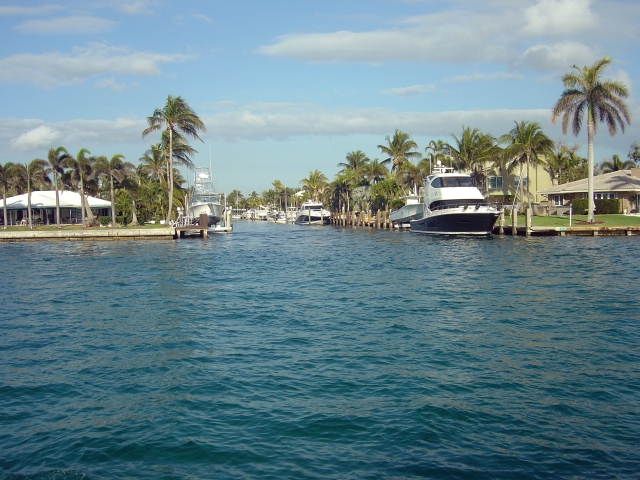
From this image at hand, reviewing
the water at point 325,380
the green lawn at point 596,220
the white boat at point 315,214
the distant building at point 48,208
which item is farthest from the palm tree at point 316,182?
the water at point 325,380

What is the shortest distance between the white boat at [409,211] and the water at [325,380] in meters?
39.8

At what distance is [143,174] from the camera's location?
96.0 metres

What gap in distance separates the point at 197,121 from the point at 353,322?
61.4 metres

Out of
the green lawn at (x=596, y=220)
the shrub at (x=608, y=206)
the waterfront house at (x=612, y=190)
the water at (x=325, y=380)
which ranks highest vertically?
the waterfront house at (x=612, y=190)

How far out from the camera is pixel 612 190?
5834 cm

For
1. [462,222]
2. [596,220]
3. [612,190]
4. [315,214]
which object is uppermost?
[612,190]

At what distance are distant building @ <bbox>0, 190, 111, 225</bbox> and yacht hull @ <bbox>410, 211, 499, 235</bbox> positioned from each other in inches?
1854

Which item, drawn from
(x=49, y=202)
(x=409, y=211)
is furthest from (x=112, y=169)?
(x=409, y=211)

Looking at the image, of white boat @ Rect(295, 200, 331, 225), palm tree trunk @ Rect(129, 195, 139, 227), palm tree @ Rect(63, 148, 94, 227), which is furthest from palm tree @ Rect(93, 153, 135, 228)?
white boat @ Rect(295, 200, 331, 225)

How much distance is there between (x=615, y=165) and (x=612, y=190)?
1218 inches

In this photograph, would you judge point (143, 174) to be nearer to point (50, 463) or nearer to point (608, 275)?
point (608, 275)

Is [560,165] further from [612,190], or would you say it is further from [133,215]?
[133,215]

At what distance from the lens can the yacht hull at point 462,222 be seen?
50438 millimetres

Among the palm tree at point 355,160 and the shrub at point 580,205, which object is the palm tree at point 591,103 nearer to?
the shrub at point 580,205
